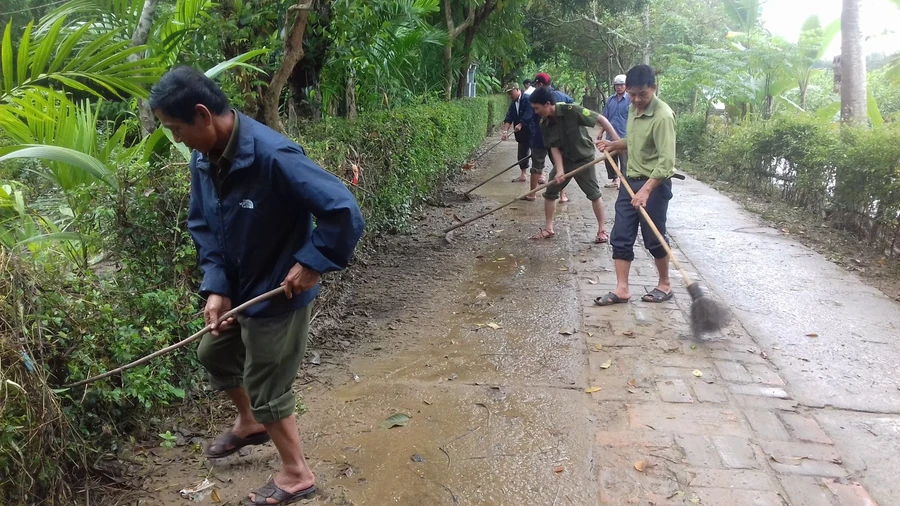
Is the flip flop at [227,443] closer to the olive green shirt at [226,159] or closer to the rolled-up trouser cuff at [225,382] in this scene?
the rolled-up trouser cuff at [225,382]

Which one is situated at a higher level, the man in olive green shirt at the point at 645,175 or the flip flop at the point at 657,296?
the man in olive green shirt at the point at 645,175

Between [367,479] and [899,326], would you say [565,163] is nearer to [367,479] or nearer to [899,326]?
[899,326]

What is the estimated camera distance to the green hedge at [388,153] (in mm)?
4898

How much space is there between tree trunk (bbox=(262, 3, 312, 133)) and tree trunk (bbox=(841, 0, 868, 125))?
825 centimetres

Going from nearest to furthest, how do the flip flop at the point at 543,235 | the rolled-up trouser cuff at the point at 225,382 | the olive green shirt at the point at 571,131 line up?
the rolled-up trouser cuff at the point at 225,382 < the olive green shirt at the point at 571,131 < the flip flop at the point at 543,235

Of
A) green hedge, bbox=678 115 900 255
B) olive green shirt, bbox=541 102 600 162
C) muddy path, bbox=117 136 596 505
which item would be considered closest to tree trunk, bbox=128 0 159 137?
muddy path, bbox=117 136 596 505

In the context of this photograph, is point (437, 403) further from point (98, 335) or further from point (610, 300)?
point (610, 300)

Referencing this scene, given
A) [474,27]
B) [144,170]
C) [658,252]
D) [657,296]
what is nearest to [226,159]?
[144,170]

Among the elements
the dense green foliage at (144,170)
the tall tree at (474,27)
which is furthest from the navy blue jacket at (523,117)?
the tall tree at (474,27)

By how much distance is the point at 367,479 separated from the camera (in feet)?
9.36

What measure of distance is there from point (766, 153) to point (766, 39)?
16.0ft

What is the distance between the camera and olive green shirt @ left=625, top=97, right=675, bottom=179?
4.64 metres

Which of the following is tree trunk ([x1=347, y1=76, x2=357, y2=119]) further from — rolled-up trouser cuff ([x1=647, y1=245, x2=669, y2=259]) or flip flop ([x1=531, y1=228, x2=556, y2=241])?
rolled-up trouser cuff ([x1=647, y1=245, x2=669, y2=259])

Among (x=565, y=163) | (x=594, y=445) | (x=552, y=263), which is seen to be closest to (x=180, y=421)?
(x=594, y=445)
